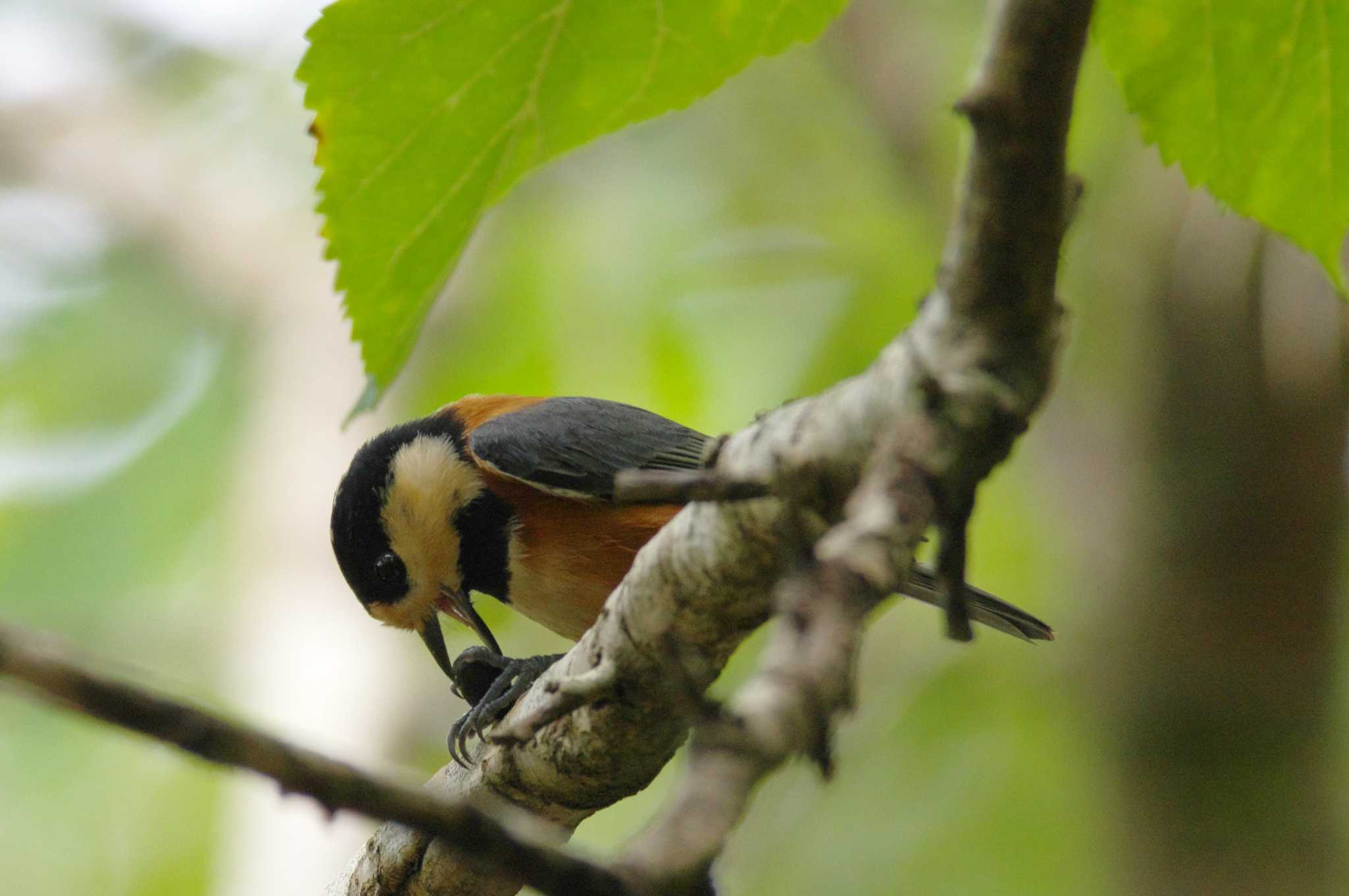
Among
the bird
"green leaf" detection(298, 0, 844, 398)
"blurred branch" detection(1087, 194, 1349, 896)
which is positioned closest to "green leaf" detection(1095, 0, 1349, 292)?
"green leaf" detection(298, 0, 844, 398)

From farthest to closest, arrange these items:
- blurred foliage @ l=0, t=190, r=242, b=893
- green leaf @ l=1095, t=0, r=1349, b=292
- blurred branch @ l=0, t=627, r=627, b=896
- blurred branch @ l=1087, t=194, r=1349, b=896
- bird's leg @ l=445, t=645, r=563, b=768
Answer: blurred foliage @ l=0, t=190, r=242, b=893 → blurred branch @ l=1087, t=194, r=1349, b=896 → bird's leg @ l=445, t=645, r=563, b=768 → green leaf @ l=1095, t=0, r=1349, b=292 → blurred branch @ l=0, t=627, r=627, b=896

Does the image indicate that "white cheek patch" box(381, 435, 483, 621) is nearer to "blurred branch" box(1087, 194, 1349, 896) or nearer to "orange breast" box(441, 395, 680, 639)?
"orange breast" box(441, 395, 680, 639)

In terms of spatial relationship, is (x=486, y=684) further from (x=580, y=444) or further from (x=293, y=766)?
(x=293, y=766)

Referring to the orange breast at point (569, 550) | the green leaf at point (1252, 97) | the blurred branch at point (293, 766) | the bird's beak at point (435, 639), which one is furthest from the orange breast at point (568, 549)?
the blurred branch at point (293, 766)

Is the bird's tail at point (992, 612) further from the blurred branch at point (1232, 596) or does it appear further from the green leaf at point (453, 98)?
the green leaf at point (453, 98)

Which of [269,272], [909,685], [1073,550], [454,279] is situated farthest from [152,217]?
[1073,550]

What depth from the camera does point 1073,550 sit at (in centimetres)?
574

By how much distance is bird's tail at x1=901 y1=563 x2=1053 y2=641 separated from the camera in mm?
3750

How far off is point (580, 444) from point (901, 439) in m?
3.40

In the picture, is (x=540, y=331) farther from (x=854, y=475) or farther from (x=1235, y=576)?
(x=854, y=475)

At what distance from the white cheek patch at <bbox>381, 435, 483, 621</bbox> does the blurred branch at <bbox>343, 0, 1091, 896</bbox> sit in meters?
3.20

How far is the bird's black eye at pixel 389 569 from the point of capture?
472cm

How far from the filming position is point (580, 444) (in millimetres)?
4410

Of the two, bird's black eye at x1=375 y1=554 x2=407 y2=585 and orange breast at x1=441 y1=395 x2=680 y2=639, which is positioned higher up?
orange breast at x1=441 y1=395 x2=680 y2=639
